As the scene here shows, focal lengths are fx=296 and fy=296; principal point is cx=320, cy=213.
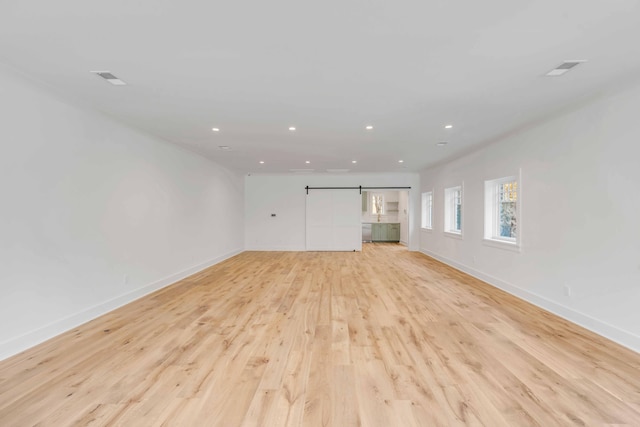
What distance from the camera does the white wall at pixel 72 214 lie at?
8.57ft

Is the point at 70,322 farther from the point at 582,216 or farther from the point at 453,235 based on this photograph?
the point at 453,235

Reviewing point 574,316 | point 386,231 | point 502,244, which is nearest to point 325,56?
point 574,316

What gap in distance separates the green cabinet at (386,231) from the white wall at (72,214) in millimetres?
7814

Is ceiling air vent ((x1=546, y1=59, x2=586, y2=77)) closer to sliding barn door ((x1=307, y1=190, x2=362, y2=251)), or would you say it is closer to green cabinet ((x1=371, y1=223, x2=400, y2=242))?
sliding barn door ((x1=307, y1=190, x2=362, y2=251))

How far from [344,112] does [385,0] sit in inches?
71.9

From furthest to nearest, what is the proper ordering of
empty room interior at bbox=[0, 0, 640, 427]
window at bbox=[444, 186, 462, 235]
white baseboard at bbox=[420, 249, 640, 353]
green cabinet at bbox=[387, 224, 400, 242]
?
green cabinet at bbox=[387, 224, 400, 242]
window at bbox=[444, 186, 462, 235]
white baseboard at bbox=[420, 249, 640, 353]
empty room interior at bbox=[0, 0, 640, 427]

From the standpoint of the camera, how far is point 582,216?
3.31 meters

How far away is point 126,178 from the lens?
4066mm

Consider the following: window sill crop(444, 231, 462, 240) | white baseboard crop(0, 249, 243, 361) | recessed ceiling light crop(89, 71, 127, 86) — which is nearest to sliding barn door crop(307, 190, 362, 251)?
window sill crop(444, 231, 462, 240)

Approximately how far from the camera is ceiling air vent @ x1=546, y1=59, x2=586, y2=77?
91.3 inches

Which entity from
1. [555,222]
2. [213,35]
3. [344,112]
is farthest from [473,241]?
[213,35]

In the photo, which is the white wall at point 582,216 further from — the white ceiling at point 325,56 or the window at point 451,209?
the window at point 451,209

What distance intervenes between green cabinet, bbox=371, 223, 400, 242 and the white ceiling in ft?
25.4

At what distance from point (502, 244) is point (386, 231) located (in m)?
6.77
